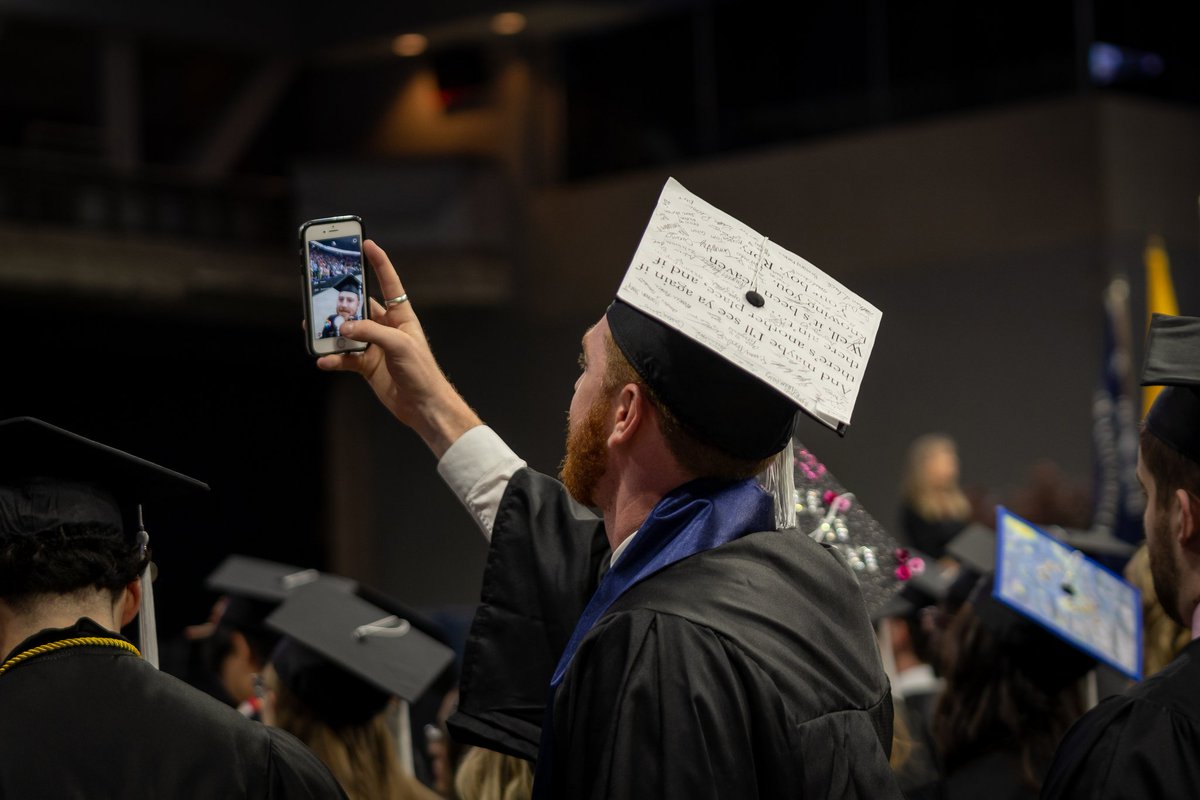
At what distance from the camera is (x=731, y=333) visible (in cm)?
202

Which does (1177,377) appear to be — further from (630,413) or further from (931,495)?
(931,495)

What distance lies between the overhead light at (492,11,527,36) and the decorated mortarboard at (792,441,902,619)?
490 inches

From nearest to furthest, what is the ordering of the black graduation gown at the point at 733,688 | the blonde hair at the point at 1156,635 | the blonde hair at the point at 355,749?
the black graduation gown at the point at 733,688
the blonde hair at the point at 355,749
the blonde hair at the point at 1156,635

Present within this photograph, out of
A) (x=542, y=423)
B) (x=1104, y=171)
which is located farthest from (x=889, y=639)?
(x=542, y=423)

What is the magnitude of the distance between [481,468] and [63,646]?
2.53 feet

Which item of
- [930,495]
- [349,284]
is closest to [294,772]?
[349,284]

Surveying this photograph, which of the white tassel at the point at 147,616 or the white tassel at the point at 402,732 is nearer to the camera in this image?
the white tassel at the point at 147,616

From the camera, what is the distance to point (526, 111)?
15570mm

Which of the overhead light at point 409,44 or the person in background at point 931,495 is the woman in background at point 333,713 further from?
the overhead light at point 409,44

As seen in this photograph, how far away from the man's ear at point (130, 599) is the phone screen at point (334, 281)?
1.51ft

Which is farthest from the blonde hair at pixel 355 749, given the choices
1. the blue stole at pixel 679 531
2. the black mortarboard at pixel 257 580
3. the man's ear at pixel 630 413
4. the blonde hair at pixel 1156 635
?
the blonde hair at pixel 1156 635

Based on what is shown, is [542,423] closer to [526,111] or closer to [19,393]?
[526,111]

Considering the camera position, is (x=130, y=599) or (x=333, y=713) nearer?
(x=130, y=599)

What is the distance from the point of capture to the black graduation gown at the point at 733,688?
5.86 feet
